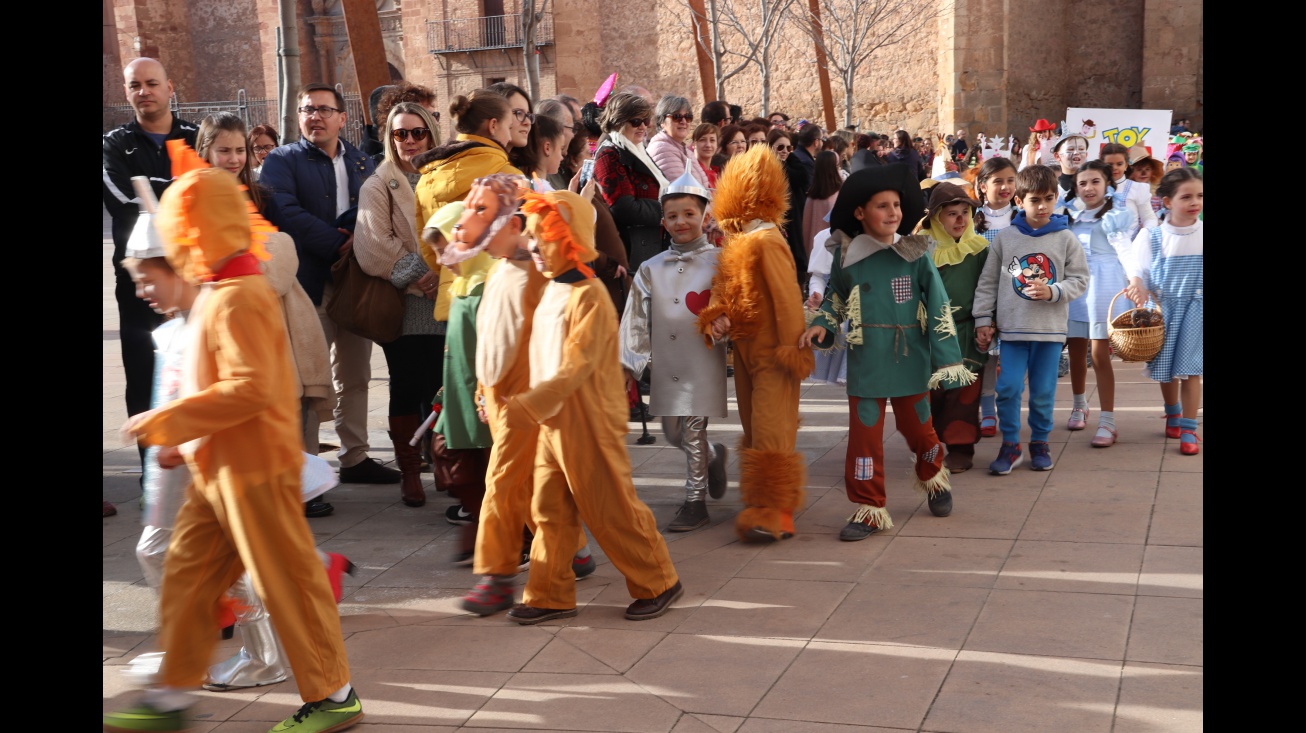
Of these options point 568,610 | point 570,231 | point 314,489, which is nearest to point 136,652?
point 314,489

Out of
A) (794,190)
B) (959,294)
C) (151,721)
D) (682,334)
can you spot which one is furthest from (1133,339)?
(151,721)

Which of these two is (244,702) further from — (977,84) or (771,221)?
(977,84)

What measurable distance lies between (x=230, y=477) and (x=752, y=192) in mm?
2927

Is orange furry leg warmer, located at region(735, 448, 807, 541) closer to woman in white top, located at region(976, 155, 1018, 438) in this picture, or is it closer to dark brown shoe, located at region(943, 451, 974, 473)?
dark brown shoe, located at region(943, 451, 974, 473)

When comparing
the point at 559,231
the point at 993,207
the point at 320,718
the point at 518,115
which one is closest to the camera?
the point at 320,718

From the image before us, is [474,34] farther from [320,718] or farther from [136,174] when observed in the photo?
[320,718]

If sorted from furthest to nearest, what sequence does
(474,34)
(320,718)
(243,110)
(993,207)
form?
1. (243,110)
2. (474,34)
3. (993,207)
4. (320,718)

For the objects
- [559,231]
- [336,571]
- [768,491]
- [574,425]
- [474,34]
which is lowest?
[768,491]

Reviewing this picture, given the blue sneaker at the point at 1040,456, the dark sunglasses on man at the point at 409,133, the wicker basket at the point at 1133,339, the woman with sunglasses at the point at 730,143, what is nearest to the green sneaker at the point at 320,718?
the dark sunglasses on man at the point at 409,133

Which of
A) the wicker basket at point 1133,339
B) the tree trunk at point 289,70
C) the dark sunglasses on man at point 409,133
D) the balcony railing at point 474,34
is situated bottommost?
the wicker basket at point 1133,339

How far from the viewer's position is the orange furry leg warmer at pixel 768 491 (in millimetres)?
5492

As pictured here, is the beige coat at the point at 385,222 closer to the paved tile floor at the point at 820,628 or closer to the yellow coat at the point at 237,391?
the paved tile floor at the point at 820,628

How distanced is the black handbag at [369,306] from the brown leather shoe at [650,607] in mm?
2263

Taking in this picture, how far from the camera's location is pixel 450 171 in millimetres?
5531
